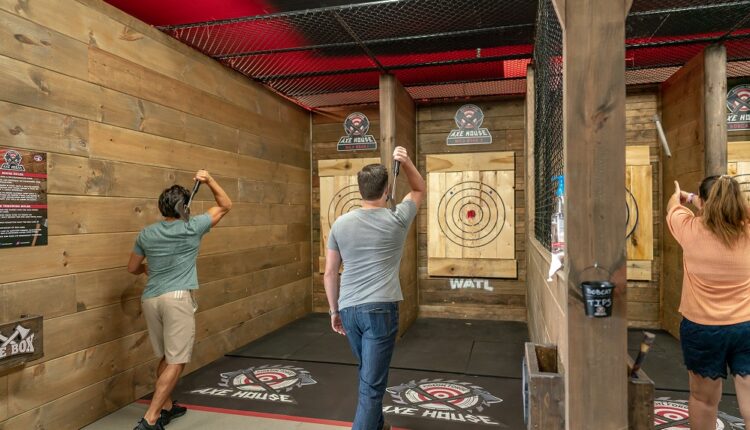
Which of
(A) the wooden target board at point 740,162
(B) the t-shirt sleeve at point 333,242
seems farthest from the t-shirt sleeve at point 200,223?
(A) the wooden target board at point 740,162

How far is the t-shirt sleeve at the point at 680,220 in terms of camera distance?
1913 millimetres

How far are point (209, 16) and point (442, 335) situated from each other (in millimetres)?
3404

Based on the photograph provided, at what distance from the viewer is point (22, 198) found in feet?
7.11

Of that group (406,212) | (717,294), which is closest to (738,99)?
(717,294)

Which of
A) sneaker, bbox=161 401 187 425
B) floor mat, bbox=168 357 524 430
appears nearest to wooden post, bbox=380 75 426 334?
floor mat, bbox=168 357 524 430

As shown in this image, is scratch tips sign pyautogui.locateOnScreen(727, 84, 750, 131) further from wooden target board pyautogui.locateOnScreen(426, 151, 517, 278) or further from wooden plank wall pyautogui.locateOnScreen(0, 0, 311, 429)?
wooden plank wall pyautogui.locateOnScreen(0, 0, 311, 429)

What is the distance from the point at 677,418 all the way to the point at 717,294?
1.13 m

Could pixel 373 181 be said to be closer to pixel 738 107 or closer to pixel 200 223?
pixel 200 223

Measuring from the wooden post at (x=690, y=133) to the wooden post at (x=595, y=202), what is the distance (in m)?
2.94

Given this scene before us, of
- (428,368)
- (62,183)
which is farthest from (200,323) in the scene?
(428,368)

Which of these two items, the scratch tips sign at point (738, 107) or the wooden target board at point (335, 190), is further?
the wooden target board at point (335, 190)

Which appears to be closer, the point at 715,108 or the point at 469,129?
the point at 715,108

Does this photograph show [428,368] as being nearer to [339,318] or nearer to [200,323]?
[339,318]

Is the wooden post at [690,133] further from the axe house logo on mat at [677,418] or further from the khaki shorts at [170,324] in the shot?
the khaki shorts at [170,324]
